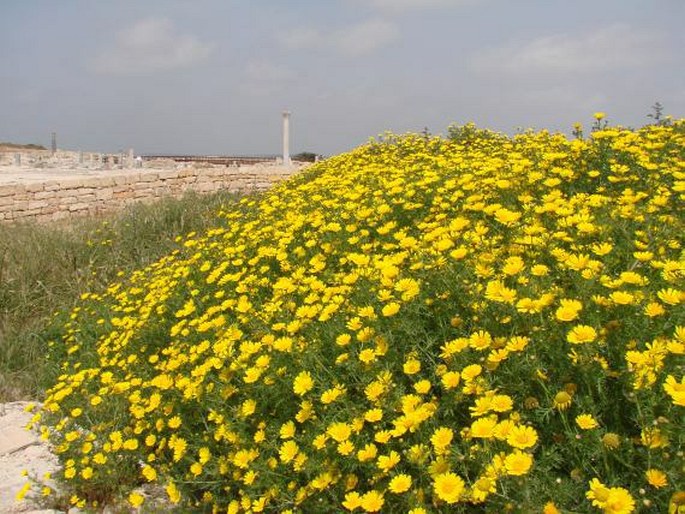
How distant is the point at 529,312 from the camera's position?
228 centimetres

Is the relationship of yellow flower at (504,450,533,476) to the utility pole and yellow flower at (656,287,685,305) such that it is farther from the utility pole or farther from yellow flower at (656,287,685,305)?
the utility pole

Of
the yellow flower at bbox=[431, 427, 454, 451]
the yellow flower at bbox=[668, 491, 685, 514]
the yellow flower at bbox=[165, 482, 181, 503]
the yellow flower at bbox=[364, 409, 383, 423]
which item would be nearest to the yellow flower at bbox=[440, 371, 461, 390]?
the yellow flower at bbox=[431, 427, 454, 451]

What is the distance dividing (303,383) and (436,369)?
0.58 meters

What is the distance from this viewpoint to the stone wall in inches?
493

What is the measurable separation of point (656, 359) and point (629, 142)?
3.39 metres

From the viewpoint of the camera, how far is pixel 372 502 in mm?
2092

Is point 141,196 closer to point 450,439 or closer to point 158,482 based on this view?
point 158,482

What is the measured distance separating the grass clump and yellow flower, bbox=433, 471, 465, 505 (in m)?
4.50

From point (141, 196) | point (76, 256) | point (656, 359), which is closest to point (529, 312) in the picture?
point (656, 359)

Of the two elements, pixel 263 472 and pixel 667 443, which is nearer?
pixel 667 443

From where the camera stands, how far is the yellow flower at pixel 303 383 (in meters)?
2.53

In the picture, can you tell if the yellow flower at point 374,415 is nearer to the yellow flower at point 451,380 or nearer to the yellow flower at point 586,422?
the yellow flower at point 451,380

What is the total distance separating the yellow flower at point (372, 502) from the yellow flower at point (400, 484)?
0.06 metres

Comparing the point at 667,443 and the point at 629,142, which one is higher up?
the point at 629,142
